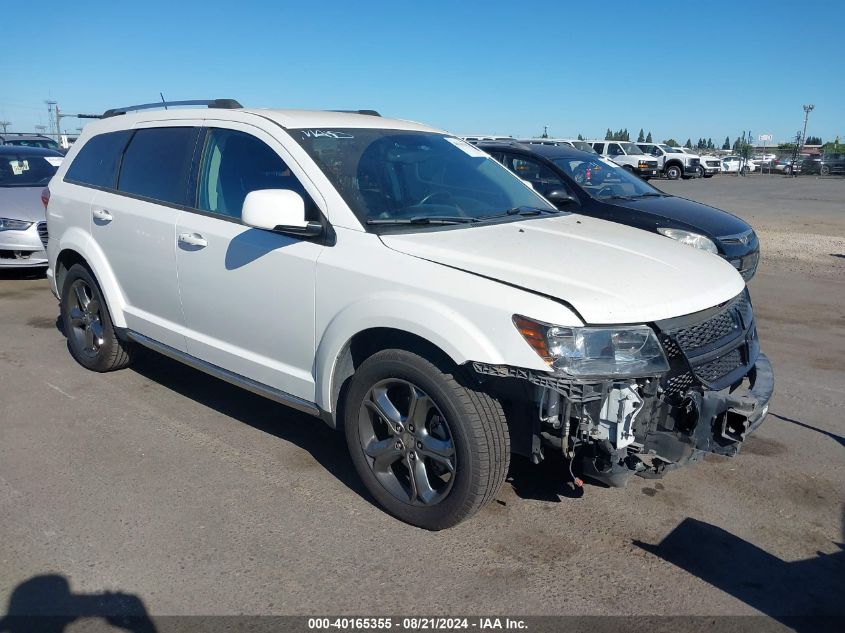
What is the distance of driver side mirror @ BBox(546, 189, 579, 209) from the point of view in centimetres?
765

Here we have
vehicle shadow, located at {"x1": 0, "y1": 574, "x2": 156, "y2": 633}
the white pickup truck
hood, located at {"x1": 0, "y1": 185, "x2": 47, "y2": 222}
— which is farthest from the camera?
the white pickup truck

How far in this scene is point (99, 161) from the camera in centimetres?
556

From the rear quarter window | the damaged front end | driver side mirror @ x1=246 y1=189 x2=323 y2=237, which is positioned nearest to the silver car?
the rear quarter window

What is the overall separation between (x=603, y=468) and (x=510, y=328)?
755mm

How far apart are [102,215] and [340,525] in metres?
2.98

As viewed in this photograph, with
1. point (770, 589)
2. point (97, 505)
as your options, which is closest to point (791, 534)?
point (770, 589)

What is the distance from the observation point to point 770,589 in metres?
3.16

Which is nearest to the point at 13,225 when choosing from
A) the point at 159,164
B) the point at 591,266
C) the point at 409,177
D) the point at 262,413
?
the point at 159,164

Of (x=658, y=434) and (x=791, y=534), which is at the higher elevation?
(x=658, y=434)

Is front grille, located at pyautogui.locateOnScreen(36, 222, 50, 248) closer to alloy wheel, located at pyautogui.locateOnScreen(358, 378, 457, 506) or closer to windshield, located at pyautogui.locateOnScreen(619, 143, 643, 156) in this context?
alloy wheel, located at pyautogui.locateOnScreen(358, 378, 457, 506)

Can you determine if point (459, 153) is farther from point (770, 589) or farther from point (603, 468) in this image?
point (770, 589)

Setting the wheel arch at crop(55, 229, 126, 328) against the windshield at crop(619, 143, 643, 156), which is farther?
the windshield at crop(619, 143, 643, 156)

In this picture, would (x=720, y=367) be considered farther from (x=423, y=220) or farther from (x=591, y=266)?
(x=423, y=220)

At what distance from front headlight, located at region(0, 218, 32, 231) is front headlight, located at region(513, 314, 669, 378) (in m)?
8.04
